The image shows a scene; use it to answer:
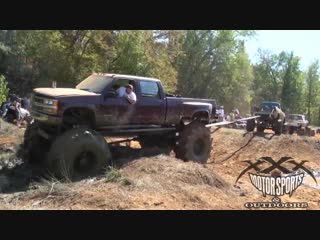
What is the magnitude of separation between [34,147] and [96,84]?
2.21m

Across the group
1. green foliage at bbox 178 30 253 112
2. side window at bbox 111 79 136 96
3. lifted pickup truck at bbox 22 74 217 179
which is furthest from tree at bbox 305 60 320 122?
side window at bbox 111 79 136 96

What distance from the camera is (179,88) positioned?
1893 inches

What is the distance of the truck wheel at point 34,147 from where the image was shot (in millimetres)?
11289

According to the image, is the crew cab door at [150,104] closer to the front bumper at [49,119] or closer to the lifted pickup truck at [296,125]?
the front bumper at [49,119]

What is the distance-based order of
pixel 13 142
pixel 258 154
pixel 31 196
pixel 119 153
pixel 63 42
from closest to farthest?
pixel 31 196 < pixel 119 153 < pixel 13 142 < pixel 258 154 < pixel 63 42

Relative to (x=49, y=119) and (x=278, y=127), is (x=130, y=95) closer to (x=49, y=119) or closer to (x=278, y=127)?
(x=49, y=119)

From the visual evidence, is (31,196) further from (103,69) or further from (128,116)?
(103,69)

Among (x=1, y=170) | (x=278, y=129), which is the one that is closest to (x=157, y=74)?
(x=278, y=129)

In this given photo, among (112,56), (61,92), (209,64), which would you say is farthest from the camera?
(209,64)

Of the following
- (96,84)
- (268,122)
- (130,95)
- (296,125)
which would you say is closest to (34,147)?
(96,84)

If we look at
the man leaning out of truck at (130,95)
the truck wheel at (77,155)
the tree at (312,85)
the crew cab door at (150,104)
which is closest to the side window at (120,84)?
the man leaning out of truck at (130,95)

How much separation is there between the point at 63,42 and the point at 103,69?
2.77 meters

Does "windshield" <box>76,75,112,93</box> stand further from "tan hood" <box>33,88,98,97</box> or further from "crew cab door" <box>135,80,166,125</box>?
"crew cab door" <box>135,80,166,125</box>

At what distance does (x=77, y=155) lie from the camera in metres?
9.86
